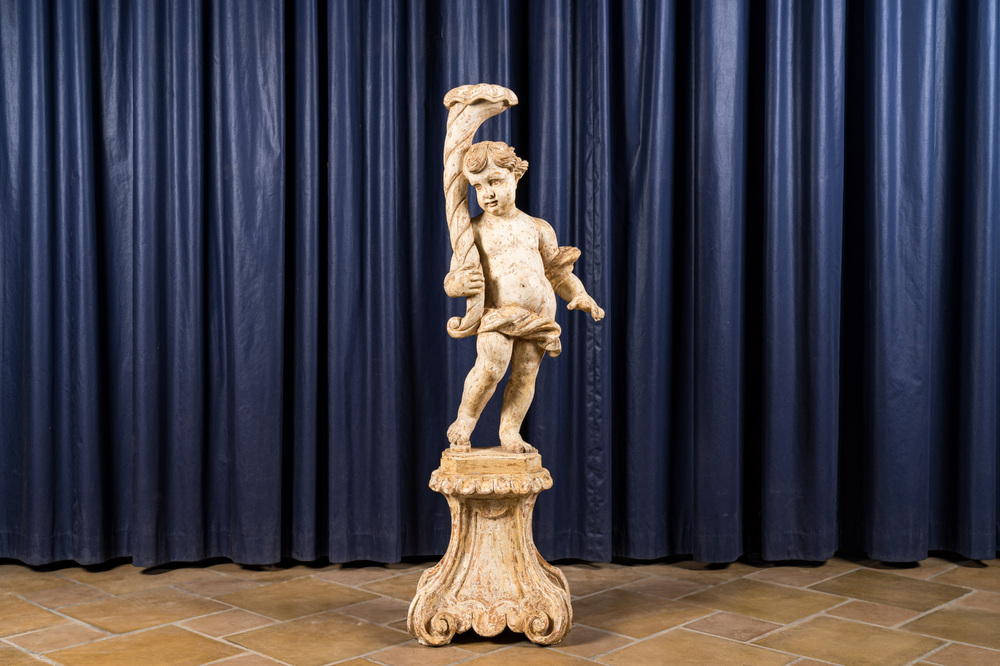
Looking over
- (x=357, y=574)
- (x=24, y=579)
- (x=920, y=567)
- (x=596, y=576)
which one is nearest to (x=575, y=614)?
(x=596, y=576)

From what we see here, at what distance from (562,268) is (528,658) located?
0.94 metres

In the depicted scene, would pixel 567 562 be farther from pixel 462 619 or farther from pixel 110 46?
pixel 110 46

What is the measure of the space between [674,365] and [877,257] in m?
0.72

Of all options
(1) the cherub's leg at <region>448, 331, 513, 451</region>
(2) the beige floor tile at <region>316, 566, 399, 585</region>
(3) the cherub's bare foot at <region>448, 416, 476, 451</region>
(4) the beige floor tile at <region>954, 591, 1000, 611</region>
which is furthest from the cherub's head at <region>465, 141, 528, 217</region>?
(4) the beige floor tile at <region>954, 591, 1000, 611</region>

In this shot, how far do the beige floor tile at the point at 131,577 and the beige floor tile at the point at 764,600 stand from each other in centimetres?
148

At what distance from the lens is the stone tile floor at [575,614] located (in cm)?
228

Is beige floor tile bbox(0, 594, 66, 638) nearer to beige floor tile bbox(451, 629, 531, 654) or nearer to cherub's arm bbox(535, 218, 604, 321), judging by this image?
beige floor tile bbox(451, 629, 531, 654)

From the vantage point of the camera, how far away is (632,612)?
263 centimetres

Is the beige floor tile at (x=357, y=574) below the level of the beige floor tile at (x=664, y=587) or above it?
above

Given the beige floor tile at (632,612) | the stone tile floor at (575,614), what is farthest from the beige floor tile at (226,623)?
the beige floor tile at (632,612)

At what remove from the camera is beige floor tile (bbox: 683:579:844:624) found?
2631 millimetres

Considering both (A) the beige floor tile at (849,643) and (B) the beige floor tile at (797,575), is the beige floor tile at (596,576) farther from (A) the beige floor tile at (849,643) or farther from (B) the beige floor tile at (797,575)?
(A) the beige floor tile at (849,643)

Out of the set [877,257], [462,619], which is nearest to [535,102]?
[877,257]

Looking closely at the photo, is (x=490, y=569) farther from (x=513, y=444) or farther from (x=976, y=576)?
(x=976, y=576)
